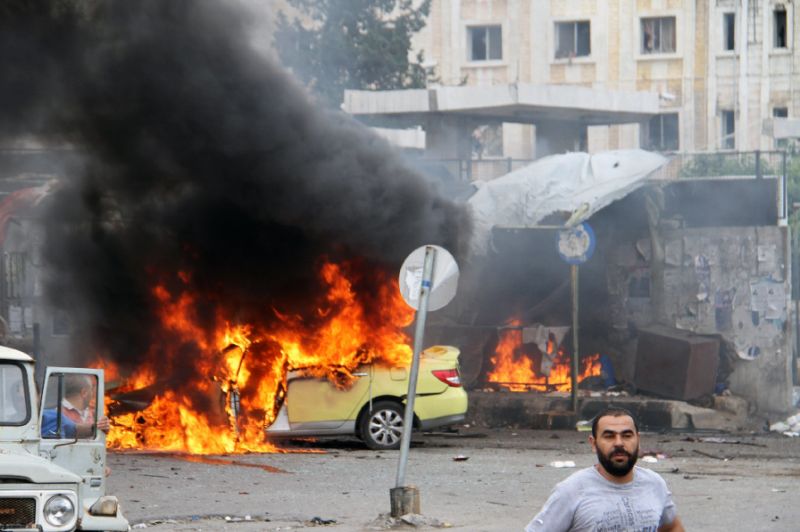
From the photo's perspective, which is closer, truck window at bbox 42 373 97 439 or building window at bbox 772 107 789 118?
truck window at bbox 42 373 97 439

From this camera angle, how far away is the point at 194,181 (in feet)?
66.2

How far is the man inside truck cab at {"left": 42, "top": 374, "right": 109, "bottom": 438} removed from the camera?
8.95 meters

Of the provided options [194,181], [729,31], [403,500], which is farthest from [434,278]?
[729,31]

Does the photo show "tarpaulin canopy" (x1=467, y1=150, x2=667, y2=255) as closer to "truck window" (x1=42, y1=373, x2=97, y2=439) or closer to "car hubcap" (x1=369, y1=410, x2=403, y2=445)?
"car hubcap" (x1=369, y1=410, x2=403, y2=445)

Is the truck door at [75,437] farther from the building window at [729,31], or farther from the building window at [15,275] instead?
the building window at [729,31]

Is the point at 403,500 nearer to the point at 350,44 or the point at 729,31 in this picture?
the point at 350,44

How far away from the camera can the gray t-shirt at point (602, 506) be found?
518 cm

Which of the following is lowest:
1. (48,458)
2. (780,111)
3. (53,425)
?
(48,458)

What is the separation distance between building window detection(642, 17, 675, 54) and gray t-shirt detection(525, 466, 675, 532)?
4783 cm

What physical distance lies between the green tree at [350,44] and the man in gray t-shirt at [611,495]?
35.2 m

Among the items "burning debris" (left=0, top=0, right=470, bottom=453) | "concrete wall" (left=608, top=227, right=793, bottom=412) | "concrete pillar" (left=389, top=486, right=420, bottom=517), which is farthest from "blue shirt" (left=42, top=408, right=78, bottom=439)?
"concrete wall" (left=608, top=227, right=793, bottom=412)

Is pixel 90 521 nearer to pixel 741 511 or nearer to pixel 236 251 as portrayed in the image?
pixel 741 511

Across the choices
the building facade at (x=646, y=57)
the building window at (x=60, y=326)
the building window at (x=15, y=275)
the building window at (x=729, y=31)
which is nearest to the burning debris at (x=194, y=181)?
the building window at (x=60, y=326)

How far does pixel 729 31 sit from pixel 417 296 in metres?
41.7
